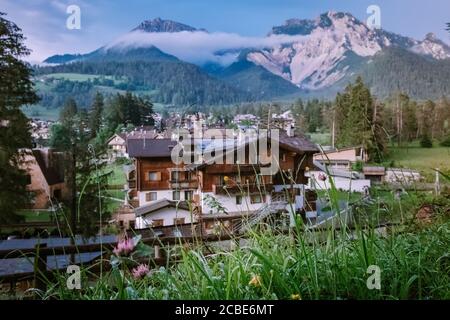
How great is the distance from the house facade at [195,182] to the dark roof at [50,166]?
0.35 meters

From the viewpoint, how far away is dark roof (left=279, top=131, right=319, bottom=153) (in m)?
2.41

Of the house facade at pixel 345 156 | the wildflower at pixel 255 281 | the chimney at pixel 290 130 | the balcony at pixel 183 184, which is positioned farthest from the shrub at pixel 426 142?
the wildflower at pixel 255 281

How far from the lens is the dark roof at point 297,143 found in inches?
95.0

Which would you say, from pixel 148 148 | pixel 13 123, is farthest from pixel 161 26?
pixel 13 123

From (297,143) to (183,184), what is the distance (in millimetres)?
634

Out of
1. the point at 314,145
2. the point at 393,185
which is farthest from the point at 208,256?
the point at 393,185

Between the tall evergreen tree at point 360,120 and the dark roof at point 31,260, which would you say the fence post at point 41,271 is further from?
the tall evergreen tree at point 360,120

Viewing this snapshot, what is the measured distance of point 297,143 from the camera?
2426 mm

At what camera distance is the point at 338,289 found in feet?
5.15

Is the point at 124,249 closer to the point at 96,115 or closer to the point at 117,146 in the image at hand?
the point at 117,146

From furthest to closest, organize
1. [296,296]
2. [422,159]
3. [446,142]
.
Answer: [446,142]
[422,159]
[296,296]

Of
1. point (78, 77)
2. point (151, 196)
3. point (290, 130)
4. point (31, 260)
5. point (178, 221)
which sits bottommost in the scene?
point (31, 260)

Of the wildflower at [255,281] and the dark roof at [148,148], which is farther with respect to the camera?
the dark roof at [148,148]

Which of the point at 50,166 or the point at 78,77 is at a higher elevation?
the point at 78,77
